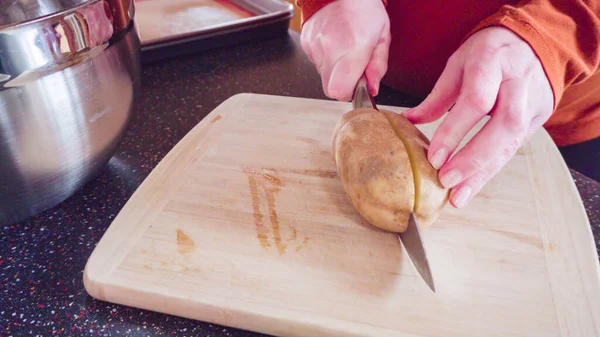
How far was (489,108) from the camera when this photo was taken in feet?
2.36

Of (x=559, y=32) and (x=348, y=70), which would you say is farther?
(x=348, y=70)

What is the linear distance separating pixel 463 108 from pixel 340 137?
242 millimetres

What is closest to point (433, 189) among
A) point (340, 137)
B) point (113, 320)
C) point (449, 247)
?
point (449, 247)

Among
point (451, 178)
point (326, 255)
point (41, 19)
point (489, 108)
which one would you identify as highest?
point (41, 19)

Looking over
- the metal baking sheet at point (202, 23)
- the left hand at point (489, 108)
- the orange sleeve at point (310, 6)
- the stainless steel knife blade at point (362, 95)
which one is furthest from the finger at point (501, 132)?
the metal baking sheet at point (202, 23)

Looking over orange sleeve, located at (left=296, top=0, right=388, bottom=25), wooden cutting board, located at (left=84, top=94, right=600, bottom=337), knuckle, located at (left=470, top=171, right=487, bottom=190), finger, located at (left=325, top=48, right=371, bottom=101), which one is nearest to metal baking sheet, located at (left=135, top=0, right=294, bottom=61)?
orange sleeve, located at (left=296, top=0, right=388, bottom=25)

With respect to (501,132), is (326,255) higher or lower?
lower

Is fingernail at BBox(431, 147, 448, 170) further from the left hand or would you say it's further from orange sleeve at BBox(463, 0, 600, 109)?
orange sleeve at BBox(463, 0, 600, 109)

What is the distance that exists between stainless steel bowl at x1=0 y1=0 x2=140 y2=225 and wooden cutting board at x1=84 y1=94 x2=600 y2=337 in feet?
0.45

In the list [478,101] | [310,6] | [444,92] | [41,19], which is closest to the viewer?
[41,19]

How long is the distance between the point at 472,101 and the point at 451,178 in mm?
130

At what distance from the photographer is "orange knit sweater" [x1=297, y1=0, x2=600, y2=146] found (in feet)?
2.52

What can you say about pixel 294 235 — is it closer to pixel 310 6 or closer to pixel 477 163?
pixel 477 163

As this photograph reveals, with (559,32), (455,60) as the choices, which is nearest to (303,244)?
(455,60)
